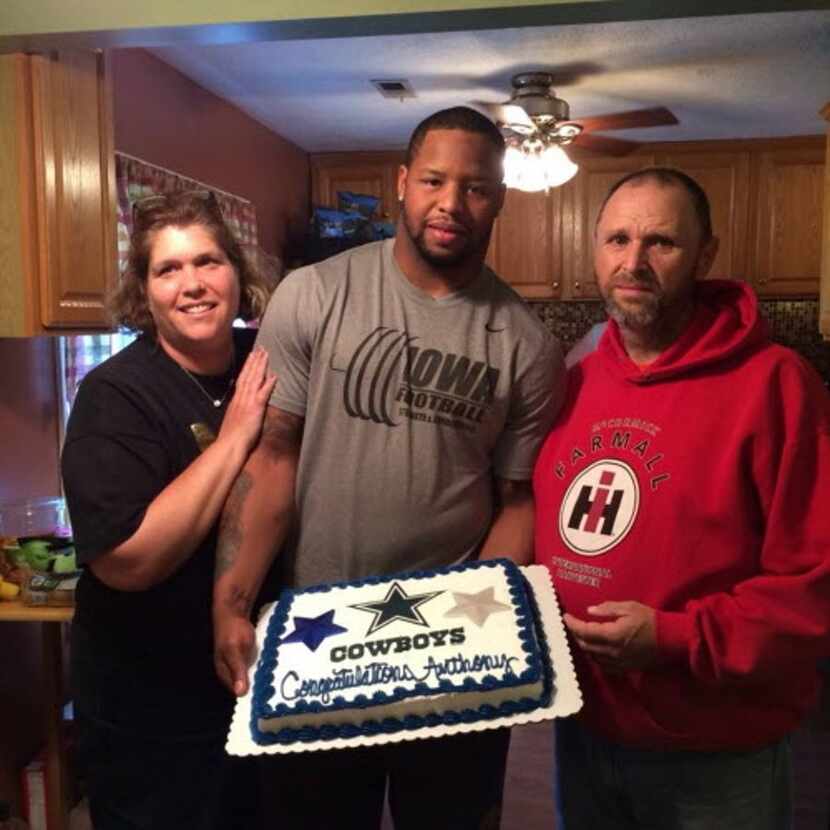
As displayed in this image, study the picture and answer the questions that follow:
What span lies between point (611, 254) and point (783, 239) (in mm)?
3911

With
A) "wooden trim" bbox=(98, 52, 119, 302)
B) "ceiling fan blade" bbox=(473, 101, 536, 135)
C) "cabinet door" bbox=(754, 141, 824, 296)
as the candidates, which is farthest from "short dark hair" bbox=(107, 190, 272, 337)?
"cabinet door" bbox=(754, 141, 824, 296)

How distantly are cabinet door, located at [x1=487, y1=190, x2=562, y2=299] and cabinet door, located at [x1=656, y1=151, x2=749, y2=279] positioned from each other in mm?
731

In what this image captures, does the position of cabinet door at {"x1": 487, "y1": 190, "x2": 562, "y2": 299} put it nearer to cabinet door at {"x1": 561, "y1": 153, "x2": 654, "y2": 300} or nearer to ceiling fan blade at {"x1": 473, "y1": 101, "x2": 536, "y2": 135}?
cabinet door at {"x1": 561, "y1": 153, "x2": 654, "y2": 300}

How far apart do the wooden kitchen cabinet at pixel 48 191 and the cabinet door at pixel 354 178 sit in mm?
2879

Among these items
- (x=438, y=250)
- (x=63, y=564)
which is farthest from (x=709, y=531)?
(x=63, y=564)

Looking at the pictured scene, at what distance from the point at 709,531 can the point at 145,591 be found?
3.24ft

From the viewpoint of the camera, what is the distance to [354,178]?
512 cm

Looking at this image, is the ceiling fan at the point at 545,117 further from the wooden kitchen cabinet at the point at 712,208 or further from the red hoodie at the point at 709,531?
the red hoodie at the point at 709,531

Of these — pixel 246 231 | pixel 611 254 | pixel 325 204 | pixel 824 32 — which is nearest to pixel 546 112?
pixel 824 32

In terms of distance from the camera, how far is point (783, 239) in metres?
4.84

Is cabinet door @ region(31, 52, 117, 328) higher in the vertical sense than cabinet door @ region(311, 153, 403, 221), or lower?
lower

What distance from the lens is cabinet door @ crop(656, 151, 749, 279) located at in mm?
4859

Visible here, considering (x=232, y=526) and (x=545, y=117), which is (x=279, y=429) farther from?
(x=545, y=117)

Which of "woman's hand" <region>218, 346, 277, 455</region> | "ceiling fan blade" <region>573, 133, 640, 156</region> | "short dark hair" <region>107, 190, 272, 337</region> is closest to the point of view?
"woman's hand" <region>218, 346, 277, 455</region>
